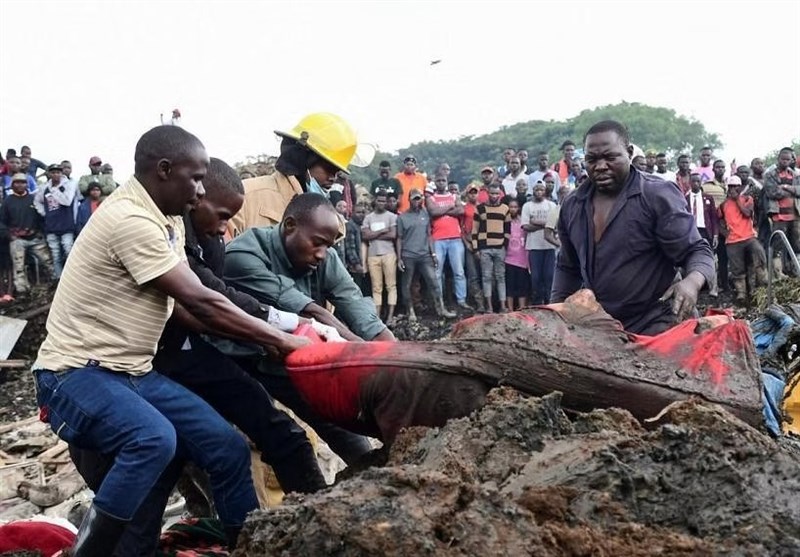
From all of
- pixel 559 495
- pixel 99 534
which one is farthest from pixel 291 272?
pixel 559 495

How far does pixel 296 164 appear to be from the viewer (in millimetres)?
4898

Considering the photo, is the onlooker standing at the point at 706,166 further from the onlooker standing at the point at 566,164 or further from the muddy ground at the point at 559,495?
the muddy ground at the point at 559,495

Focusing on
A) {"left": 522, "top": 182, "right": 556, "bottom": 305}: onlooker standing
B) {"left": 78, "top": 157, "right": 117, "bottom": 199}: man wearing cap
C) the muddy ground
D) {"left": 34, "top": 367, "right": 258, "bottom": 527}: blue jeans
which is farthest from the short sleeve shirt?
the muddy ground

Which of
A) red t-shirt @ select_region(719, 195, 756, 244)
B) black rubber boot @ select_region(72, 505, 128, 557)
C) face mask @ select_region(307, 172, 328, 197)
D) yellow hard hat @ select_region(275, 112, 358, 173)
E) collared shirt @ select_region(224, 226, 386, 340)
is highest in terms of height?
yellow hard hat @ select_region(275, 112, 358, 173)

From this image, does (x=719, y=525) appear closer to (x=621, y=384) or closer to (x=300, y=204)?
(x=621, y=384)

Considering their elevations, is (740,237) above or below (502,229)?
below

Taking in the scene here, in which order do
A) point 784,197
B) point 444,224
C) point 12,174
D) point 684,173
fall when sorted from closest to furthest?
point 784,197 → point 444,224 → point 12,174 → point 684,173

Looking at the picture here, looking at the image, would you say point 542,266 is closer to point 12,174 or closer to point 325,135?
point 12,174

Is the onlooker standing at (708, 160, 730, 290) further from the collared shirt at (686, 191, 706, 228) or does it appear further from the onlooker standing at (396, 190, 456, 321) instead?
the onlooker standing at (396, 190, 456, 321)

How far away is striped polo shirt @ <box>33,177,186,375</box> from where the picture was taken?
10.1 feet

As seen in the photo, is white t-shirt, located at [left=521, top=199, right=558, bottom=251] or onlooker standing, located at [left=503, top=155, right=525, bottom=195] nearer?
white t-shirt, located at [left=521, top=199, right=558, bottom=251]

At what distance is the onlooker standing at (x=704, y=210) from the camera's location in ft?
42.8

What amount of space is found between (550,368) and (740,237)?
11387 mm

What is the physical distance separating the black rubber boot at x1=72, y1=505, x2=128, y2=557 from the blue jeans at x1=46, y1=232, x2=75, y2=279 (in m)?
10.6
